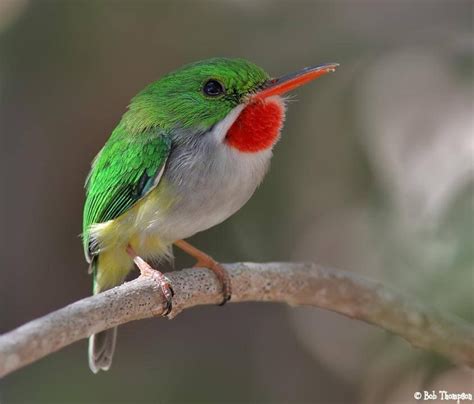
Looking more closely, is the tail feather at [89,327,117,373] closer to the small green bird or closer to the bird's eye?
the small green bird

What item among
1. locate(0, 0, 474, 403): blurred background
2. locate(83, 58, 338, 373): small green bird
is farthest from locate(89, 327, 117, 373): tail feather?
locate(0, 0, 474, 403): blurred background

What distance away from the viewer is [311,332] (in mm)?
5043

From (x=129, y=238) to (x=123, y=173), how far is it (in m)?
0.25

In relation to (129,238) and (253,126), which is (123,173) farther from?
(253,126)

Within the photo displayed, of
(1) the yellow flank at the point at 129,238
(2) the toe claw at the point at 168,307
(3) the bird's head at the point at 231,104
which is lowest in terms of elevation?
(2) the toe claw at the point at 168,307

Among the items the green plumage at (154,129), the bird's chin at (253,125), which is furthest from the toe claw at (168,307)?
the bird's chin at (253,125)

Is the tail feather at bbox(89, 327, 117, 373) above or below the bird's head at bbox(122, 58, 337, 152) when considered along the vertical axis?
below

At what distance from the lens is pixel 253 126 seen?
2.99 m

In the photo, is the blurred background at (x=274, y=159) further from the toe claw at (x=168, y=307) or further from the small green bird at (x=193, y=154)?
the toe claw at (x=168, y=307)

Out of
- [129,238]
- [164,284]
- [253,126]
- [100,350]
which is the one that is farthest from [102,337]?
[253,126]

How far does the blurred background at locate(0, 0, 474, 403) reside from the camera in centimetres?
447

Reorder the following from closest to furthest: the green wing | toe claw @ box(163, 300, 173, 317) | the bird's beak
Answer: toe claw @ box(163, 300, 173, 317)
the bird's beak
the green wing

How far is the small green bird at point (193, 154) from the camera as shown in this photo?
2.96 meters

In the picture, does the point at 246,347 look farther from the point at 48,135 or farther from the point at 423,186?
the point at 48,135
